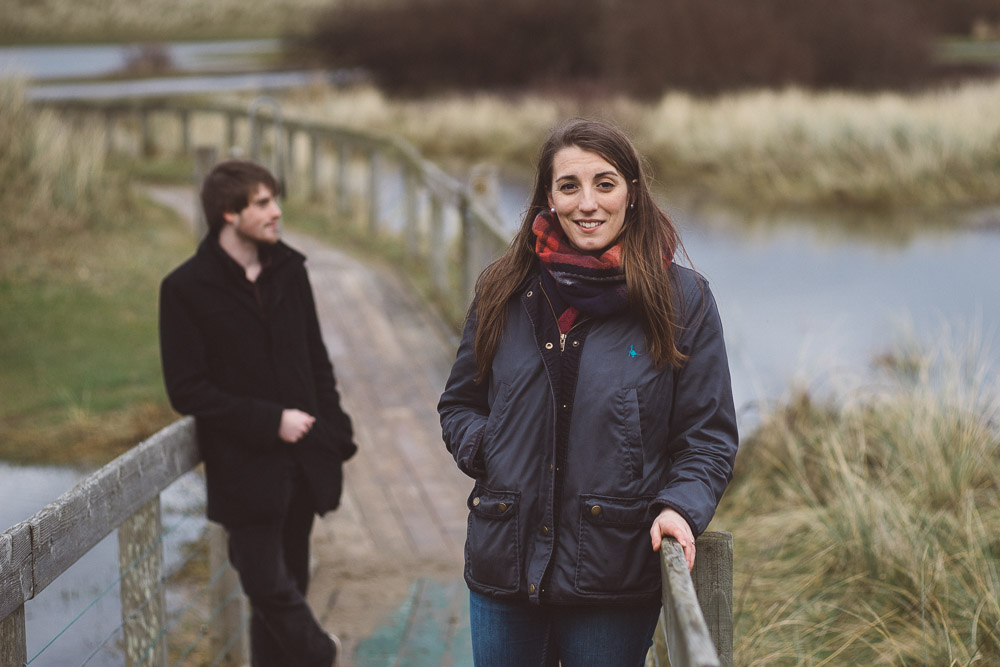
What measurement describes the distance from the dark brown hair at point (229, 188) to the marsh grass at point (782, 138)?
12765 millimetres

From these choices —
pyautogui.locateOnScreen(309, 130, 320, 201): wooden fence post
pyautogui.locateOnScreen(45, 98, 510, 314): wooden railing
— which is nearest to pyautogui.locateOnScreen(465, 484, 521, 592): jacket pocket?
pyautogui.locateOnScreen(45, 98, 510, 314): wooden railing

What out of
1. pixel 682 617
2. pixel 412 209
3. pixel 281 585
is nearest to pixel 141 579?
pixel 281 585

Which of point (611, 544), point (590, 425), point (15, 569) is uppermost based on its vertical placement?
point (590, 425)

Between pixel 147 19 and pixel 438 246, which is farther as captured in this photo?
pixel 147 19

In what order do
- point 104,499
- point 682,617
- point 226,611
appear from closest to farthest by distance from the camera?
point 682,617 < point 104,499 < point 226,611

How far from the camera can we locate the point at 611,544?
2.29 m

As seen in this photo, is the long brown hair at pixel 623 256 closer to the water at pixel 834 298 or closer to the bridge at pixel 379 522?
the bridge at pixel 379 522

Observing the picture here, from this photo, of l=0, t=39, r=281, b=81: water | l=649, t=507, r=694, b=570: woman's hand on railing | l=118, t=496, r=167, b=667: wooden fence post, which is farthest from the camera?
l=0, t=39, r=281, b=81: water

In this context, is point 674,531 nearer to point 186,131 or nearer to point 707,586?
point 707,586

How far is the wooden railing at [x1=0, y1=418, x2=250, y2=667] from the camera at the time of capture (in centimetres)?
237

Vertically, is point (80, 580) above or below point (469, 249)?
below

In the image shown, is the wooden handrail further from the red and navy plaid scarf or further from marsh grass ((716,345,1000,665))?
marsh grass ((716,345,1000,665))

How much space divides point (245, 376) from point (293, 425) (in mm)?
209

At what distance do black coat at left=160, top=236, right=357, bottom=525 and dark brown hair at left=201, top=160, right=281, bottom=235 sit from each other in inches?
3.4
